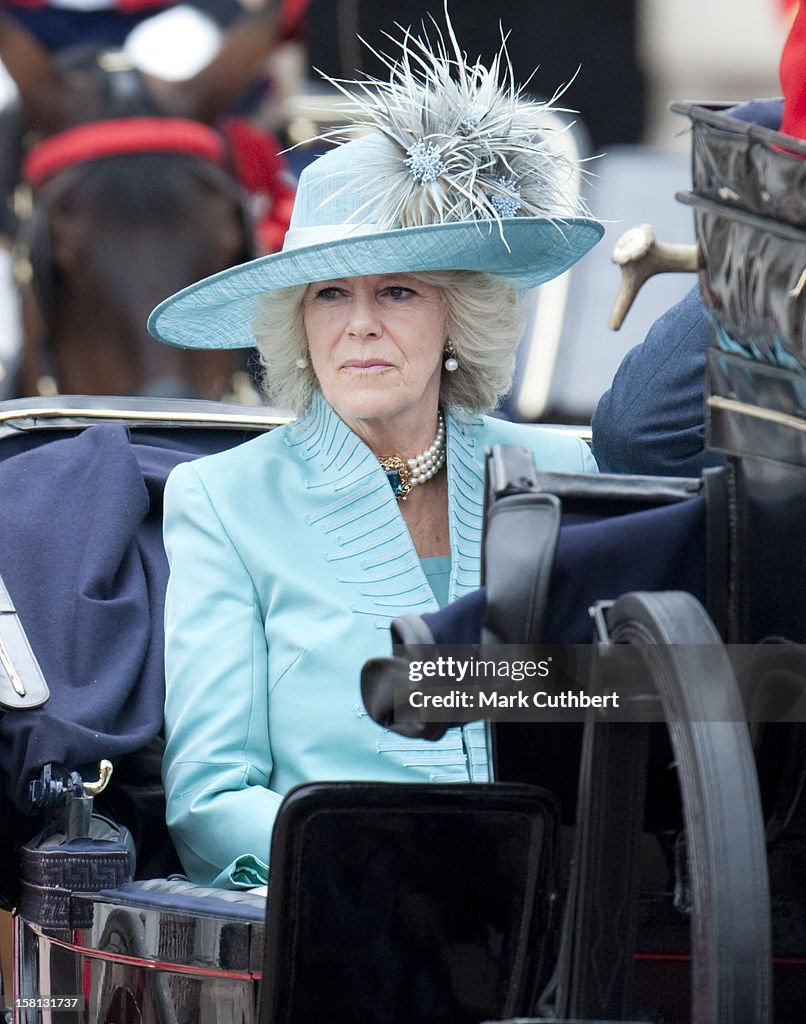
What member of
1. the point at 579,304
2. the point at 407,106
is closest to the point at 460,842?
the point at 407,106

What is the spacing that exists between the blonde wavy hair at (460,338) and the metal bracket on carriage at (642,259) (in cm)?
85

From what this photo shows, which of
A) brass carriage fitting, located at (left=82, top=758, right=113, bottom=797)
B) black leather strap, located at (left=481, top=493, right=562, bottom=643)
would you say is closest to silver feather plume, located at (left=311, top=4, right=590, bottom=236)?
brass carriage fitting, located at (left=82, top=758, right=113, bottom=797)

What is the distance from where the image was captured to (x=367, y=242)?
79.5 inches

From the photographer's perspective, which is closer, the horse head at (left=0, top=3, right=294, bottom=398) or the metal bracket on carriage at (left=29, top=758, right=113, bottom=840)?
the metal bracket on carriage at (left=29, top=758, right=113, bottom=840)

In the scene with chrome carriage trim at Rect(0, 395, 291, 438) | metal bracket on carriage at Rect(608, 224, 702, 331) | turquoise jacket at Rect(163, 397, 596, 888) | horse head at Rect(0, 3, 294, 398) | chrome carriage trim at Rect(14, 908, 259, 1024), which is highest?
horse head at Rect(0, 3, 294, 398)

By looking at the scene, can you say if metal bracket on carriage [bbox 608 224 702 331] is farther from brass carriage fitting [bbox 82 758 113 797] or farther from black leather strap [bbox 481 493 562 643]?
brass carriage fitting [bbox 82 758 113 797]

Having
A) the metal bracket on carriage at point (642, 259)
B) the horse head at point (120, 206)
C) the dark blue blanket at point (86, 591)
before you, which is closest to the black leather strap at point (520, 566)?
the metal bracket on carriage at point (642, 259)

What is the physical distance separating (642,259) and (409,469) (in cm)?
95

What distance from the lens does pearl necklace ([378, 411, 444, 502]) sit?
225cm

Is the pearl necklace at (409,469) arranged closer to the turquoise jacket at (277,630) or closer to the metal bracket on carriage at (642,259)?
the turquoise jacket at (277,630)

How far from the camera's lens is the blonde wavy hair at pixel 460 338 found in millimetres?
2236

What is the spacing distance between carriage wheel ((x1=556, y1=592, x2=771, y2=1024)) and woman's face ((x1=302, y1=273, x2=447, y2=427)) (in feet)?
3.10

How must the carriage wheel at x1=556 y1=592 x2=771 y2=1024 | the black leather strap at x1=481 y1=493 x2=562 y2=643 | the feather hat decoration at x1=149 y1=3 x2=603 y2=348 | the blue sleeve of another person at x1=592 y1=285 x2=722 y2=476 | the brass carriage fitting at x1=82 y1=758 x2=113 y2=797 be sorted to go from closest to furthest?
the carriage wheel at x1=556 y1=592 x2=771 y2=1024, the black leather strap at x1=481 y1=493 x2=562 y2=643, the blue sleeve of another person at x1=592 y1=285 x2=722 y2=476, the brass carriage fitting at x1=82 y1=758 x2=113 y2=797, the feather hat decoration at x1=149 y1=3 x2=603 y2=348

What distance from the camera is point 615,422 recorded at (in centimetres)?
192
